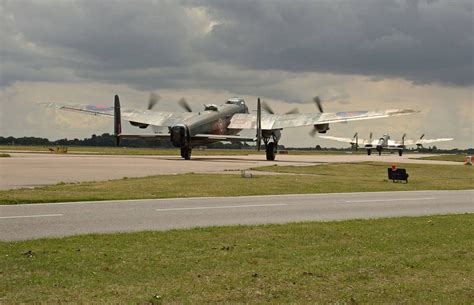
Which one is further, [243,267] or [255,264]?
[255,264]

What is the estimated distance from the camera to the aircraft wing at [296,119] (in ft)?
193

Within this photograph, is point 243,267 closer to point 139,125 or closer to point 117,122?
point 117,122

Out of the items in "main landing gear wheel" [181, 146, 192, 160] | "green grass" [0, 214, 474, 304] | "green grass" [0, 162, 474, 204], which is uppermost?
"main landing gear wheel" [181, 146, 192, 160]

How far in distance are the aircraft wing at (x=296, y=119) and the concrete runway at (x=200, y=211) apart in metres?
34.3

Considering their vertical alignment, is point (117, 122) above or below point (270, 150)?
above

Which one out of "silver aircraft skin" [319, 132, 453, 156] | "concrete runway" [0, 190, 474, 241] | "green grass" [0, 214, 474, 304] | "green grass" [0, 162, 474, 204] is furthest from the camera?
"silver aircraft skin" [319, 132, 453, 156]

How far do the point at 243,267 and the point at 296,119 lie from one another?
5445cm

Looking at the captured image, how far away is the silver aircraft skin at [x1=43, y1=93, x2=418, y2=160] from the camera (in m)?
57.1

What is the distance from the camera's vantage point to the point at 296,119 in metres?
64.1

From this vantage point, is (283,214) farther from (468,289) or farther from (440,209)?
(468,289)

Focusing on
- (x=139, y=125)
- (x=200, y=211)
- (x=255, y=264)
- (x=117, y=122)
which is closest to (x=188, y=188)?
(x=200, y=211)

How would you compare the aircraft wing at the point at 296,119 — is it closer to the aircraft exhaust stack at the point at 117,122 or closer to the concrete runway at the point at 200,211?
the aircraft exhaust stack at the point at 117,122

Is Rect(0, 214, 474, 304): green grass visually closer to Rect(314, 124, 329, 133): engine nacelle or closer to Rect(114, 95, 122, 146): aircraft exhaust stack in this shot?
Rect(114, 95, 122, 146): aircraft exhaust stack

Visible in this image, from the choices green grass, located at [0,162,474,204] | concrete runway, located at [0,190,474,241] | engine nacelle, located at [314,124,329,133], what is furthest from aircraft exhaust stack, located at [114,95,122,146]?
concrete runway, located at [0,190,474,241]
